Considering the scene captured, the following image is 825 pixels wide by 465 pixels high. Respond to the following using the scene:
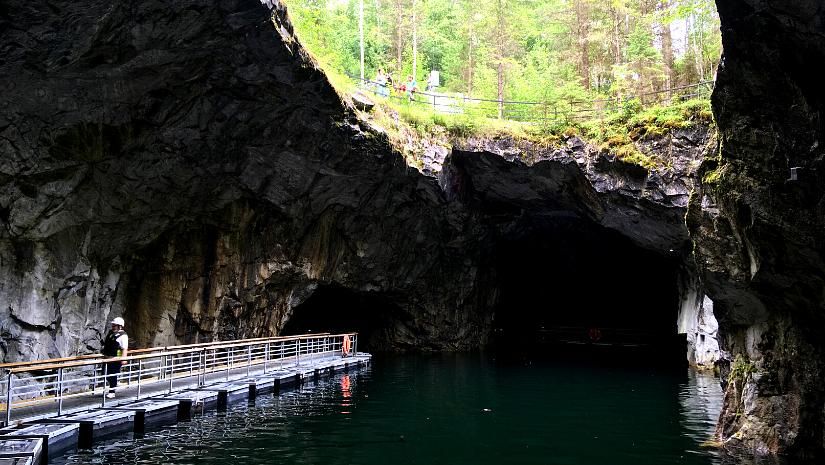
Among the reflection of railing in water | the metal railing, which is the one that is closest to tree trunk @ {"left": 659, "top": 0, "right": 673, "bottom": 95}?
the reflection of railing in water

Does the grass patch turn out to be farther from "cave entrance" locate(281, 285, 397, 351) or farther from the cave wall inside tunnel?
the cave wall inside tunnel

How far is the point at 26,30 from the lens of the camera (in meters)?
13.1

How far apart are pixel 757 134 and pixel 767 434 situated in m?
5.20

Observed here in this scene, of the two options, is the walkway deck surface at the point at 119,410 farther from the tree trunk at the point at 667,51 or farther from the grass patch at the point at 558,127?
the tree trunk at the point at 667,51

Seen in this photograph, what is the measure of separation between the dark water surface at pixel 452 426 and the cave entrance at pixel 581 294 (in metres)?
18.3

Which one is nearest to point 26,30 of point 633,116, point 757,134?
point 757,134

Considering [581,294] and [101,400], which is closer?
[101,400]

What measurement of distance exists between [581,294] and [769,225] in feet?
120

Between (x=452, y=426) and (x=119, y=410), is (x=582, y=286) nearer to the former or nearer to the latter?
(x=452, y=426)

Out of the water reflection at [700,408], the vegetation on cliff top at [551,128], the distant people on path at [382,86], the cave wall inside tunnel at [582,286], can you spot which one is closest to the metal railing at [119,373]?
the vegetation on cliff top at [551,128]

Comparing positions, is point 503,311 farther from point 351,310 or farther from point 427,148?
point 427,148

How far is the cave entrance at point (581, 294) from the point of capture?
41.6m

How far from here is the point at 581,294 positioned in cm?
4603

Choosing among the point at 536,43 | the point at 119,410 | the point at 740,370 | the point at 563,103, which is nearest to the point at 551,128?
the point at 563,103
